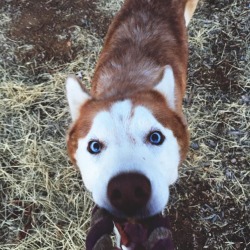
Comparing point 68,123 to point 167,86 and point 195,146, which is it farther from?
point 167,86

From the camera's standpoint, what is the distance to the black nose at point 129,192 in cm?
268

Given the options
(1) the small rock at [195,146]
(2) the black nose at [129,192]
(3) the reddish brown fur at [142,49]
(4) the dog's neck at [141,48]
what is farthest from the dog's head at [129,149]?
(1) the small rock at [195,146]

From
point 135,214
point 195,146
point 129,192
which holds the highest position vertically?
point 129,192

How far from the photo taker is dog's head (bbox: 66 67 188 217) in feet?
9.00

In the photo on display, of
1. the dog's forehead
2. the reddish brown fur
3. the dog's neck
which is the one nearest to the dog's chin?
the dog's forehead

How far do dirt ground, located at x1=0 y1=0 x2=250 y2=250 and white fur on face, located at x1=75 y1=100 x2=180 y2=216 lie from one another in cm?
163

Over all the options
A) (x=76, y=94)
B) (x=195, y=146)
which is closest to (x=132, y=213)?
(x=76, y=94)

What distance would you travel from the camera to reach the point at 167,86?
11.4 ft

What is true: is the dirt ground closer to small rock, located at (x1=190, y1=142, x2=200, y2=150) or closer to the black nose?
small rock, located at (x1=190, y1=142, x2=200, y2=150)

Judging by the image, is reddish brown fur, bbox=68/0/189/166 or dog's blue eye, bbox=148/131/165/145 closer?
dog's blue eye, bbox=148/131/165/145

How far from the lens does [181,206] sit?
4.66 meters

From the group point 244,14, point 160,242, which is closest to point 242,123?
point 244,14

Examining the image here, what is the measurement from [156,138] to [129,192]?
452mm

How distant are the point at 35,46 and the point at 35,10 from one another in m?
0.56
